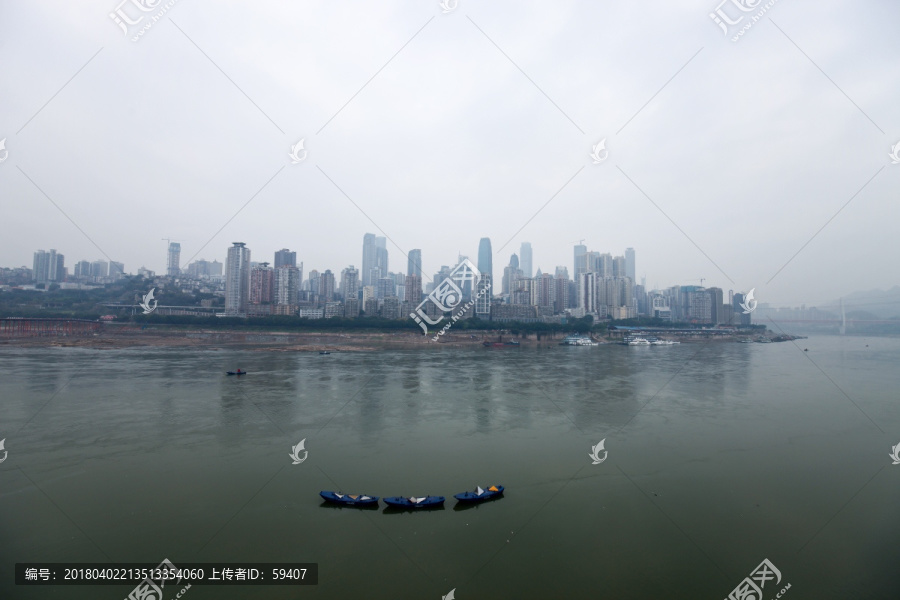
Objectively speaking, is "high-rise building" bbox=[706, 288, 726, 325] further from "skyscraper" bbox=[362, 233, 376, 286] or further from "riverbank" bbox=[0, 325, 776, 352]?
"skyscraper" bbox=[362, 233, 376, 286]

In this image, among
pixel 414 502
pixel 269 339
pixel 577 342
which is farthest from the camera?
pixel 577 342

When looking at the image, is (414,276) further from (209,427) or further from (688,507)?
(688,507)

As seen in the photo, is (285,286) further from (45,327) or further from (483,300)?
(483,300)

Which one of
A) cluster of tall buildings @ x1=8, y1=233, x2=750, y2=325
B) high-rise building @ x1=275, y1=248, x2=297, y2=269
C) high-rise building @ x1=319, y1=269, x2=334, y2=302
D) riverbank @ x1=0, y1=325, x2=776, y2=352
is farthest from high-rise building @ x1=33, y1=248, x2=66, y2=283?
riverbank @ x1=0, y1=325, x2=776, y2=352

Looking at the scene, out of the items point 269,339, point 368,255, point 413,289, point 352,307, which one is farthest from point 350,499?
point 368,255

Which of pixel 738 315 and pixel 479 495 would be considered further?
pixel 738 315

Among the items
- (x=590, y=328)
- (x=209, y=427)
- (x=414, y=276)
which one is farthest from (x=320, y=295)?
(x=209, y=427)

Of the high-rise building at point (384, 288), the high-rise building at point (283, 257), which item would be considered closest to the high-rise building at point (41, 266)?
the high-rise building at point (283, 257)

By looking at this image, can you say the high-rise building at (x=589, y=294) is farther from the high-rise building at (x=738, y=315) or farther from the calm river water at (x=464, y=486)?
the calm river water at (x=464, y=486)
